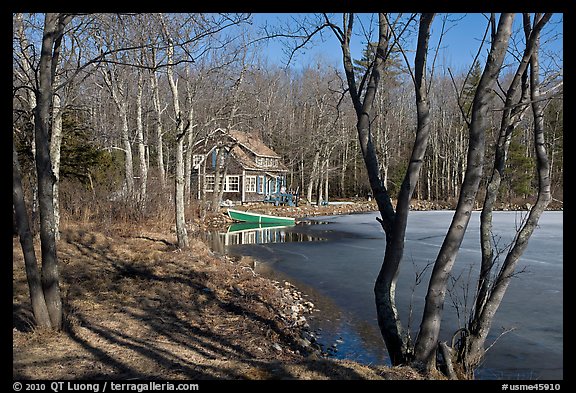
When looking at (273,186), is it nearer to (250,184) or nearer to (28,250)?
(250,184)

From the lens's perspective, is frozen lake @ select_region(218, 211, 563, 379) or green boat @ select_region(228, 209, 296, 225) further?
green boat @ select_region(228, 209, 296, 225)

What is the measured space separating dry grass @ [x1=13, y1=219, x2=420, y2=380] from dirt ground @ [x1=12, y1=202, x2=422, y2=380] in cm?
1

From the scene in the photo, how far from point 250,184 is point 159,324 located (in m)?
29.1

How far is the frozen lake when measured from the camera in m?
6.03

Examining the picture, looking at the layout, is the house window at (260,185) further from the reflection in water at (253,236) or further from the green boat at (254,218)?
the reflection in water at (253,236)

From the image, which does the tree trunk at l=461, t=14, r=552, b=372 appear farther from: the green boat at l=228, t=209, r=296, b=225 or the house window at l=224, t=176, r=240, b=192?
the house window at l=224, t=176, r=240, b=192

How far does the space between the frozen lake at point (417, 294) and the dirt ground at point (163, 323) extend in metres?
0.69

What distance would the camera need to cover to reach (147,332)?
226 inches

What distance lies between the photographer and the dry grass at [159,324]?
391 centimetres

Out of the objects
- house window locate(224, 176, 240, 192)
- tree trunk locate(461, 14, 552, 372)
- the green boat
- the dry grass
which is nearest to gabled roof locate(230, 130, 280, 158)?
house window locate(224, 176, 240, 192)

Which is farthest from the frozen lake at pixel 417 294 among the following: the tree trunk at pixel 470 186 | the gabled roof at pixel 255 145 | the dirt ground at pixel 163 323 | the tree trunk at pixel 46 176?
the gabled roof at pixel 255 145
